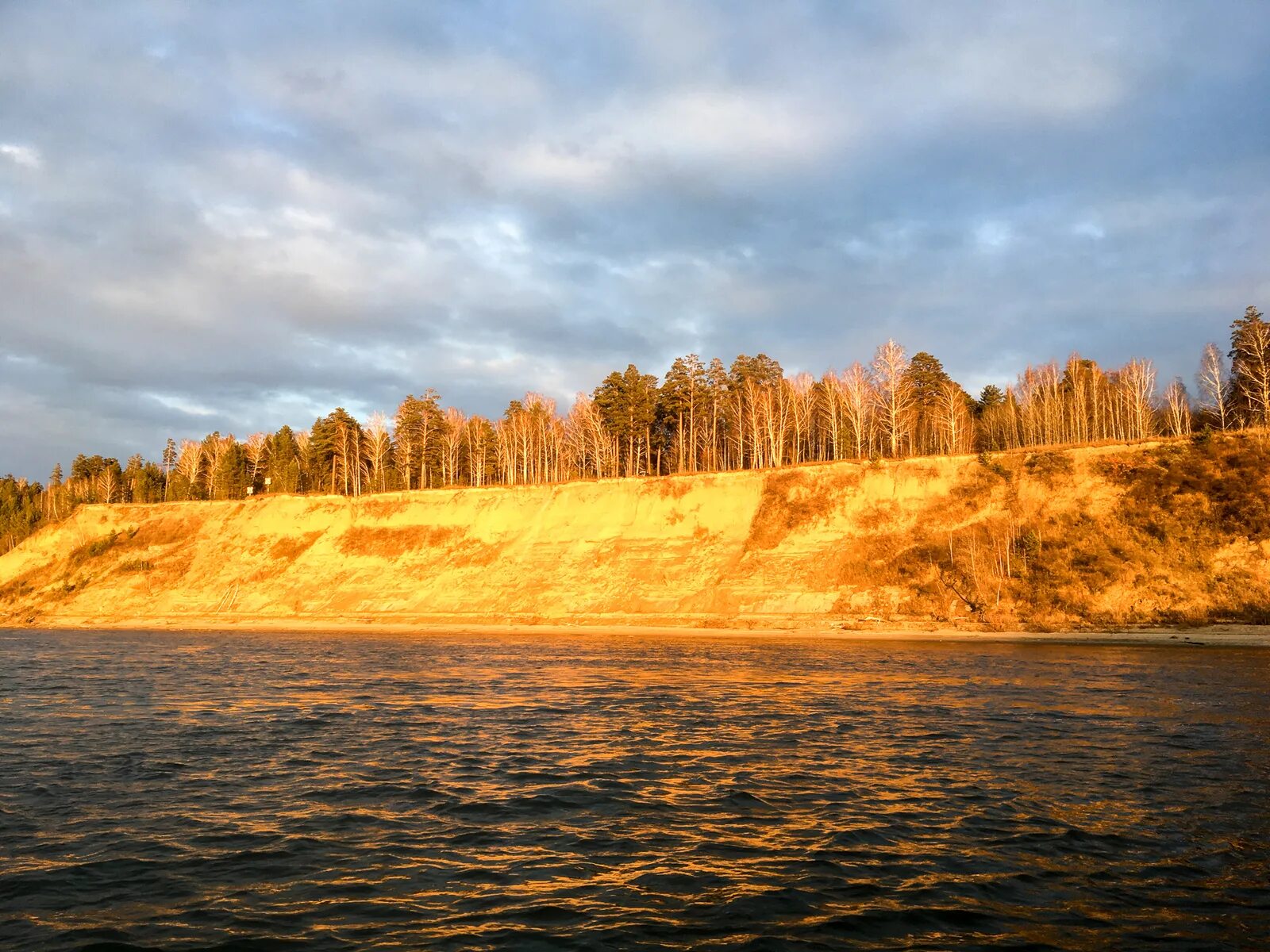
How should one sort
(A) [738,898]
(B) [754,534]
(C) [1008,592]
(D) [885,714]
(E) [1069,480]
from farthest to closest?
(B) [754,534], (E) [1069,480], (C) [1008,592], (D) [885,714], (A) [738,898]

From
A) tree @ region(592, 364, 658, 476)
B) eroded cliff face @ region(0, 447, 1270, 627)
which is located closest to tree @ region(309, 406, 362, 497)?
eroded cliff face @ region(0, 447, 1270, 627)

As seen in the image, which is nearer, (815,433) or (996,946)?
(996,946)

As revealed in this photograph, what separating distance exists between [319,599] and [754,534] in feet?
140

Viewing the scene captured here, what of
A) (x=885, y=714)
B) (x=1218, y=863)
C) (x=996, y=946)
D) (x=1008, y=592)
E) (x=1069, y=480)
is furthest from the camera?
(x=1069, y=480)

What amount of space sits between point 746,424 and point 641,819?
89.0 meters

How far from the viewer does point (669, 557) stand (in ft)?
231

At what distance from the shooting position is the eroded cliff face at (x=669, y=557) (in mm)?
54469

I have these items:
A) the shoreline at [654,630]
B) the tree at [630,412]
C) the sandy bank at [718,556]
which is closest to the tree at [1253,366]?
the sandy bank at [718,556]

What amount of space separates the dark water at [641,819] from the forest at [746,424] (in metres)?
59.1

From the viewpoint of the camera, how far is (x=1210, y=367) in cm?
7894

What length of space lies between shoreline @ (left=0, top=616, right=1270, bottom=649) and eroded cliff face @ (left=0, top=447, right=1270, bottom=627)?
40.0 inches

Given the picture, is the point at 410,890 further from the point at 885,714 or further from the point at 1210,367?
the point at 1210,367

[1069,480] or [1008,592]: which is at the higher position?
[1069,480]

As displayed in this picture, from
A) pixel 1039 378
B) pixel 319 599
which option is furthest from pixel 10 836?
pixel 1039 378
